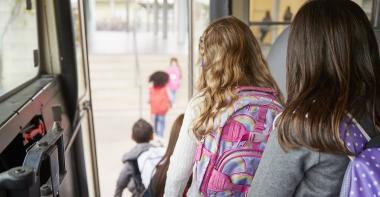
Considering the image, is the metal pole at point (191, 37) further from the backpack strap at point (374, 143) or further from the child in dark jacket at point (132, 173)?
the backpack strap at point (374, 143)

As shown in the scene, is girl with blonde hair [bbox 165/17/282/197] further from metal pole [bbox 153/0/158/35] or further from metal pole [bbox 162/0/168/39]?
metal pole [bbox 153/0/158/35]

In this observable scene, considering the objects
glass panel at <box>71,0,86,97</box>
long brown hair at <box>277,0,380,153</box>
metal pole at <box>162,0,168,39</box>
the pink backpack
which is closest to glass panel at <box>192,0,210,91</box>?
metal pole at <box>162,0,168,39</box>

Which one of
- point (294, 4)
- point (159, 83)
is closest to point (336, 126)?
point (294, 4)

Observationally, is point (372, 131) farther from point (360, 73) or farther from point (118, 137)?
point (118, 137)

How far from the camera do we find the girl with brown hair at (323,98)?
987 mm

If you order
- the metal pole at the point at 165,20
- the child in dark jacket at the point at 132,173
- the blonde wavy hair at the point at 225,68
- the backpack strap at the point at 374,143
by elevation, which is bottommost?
the child in dark jacket at the point at 132,173

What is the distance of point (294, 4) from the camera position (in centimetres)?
297

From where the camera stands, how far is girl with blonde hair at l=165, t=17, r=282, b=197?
1.43 metres

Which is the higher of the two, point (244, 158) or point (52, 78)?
point (52, 78)

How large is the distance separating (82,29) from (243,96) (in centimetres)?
144

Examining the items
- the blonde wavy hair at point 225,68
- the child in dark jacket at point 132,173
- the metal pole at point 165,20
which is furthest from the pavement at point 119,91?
the blonde wavy hair at point 225,68

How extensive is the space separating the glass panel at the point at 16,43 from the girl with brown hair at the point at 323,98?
1168mm

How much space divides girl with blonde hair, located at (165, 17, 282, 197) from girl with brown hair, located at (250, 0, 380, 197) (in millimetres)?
366

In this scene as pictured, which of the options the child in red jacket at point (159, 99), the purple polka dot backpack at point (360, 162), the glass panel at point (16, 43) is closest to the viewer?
the purple polka dot backpack at point (360, 162)
